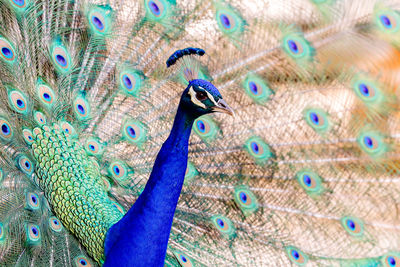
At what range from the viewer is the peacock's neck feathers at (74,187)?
1.57 meters

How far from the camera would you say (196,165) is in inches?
65.3

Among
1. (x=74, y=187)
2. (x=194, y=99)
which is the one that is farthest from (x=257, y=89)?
(x=74, y=187)

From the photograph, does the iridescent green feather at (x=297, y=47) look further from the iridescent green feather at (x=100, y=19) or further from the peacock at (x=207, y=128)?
the iridescent green feather at (x=100, y=19)

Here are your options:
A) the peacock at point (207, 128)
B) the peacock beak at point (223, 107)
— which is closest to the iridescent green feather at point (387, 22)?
the peacock at point (207, 128)

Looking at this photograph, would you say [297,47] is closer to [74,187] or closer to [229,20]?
[229,20]

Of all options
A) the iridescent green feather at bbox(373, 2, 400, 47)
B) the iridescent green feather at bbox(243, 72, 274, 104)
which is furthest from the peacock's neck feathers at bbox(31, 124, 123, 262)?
the iridescent green feather at bbox(373, 2, 400, 47)

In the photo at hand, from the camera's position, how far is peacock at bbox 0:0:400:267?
4.35 ft

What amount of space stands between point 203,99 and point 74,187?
2.44 feet

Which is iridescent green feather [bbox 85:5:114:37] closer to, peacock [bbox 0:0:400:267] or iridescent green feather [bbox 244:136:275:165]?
peacock [bbox 0:0:400:267]

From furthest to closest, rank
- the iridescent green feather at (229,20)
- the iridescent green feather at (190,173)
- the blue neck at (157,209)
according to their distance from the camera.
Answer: the iridescent green feather at (190,173), the iridescent green feather at (229,20), the blue neck at (157,209)

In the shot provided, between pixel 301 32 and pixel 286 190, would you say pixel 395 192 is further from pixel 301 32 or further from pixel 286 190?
pixel 301 32

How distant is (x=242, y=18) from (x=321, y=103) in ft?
1.27

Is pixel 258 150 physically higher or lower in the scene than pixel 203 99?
higher

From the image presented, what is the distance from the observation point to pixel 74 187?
5.36 feet
